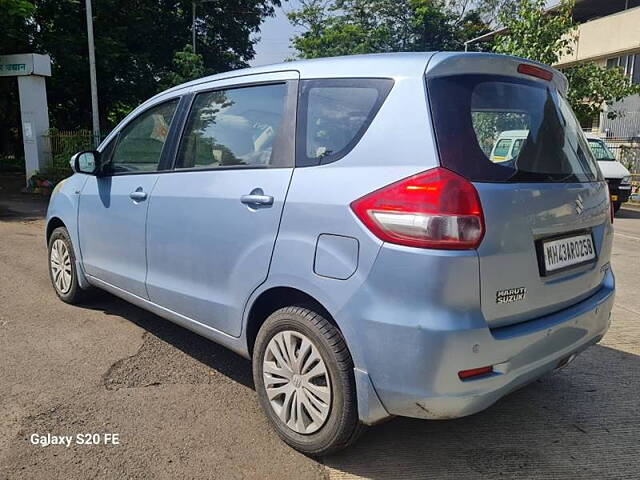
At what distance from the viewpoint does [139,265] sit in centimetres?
371

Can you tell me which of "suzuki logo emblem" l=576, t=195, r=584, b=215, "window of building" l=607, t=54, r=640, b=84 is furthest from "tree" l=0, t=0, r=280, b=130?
"window of building" l=607, t=54, r=640, b=84

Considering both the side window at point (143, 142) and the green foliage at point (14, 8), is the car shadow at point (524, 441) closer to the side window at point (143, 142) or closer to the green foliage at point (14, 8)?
the side window at point (143, 142)

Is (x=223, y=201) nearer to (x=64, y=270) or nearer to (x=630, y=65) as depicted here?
(x=64, y=270)

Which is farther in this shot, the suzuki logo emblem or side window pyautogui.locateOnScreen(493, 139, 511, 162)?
the suzuki logo emblem

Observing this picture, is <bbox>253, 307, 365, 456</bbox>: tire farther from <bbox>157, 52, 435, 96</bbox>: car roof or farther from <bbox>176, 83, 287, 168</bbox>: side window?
<bbox>157, 52, 435, 96</bbox>: car roof

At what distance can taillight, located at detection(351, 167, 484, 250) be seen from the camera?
2174mm

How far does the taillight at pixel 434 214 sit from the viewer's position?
2.17m

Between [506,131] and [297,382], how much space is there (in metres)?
1.60

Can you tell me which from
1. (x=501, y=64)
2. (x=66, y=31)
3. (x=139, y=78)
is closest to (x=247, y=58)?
(x=139, y=78)

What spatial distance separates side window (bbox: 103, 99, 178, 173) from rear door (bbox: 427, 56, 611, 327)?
2053mm

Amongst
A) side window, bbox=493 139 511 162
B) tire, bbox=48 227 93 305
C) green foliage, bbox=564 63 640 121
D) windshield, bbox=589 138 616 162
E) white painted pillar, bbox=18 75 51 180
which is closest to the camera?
side window, bbox=493 139 511 162

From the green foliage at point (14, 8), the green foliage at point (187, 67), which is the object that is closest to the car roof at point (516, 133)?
the green foliage at point (14, 8)

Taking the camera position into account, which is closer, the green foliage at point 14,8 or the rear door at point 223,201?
the rear door at point 223,201

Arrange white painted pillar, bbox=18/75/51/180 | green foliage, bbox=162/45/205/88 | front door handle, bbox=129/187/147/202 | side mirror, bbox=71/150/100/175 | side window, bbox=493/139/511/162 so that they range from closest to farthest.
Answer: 1. side window, bbox=493/139/511/162
2. front door handle, bbox=129/187/147/202
3. side mirror, bbox=71/150/100/175
4. white painted pillar, bbox=18/75/51/180
5. green foliage, bbox=162/45/205/88
